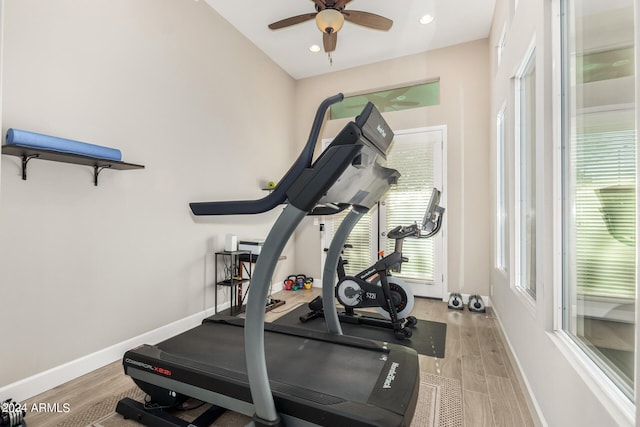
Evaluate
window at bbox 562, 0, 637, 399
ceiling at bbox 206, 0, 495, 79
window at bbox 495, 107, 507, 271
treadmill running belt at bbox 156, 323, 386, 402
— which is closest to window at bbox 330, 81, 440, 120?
ceiling at bbox 206, 0, 495, 79

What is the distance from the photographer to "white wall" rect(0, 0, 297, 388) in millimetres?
1790

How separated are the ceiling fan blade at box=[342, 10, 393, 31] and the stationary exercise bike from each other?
70.0 inches

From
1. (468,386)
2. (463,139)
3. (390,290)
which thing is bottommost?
(468,386)

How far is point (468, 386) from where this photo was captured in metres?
1.92

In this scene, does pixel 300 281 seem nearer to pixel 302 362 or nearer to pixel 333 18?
pixel 302 362

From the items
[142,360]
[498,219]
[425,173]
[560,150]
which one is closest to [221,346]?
[142,360]

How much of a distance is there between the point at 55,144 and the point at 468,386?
2951 millimetres

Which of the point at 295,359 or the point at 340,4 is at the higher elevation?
the point at 340,4

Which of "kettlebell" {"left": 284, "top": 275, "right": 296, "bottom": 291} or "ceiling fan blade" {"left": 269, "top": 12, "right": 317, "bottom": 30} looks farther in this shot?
"kettlebell" {"left": 284, "top": 275, "right": 296, "bottom": 291}

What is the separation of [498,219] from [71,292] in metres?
3.81

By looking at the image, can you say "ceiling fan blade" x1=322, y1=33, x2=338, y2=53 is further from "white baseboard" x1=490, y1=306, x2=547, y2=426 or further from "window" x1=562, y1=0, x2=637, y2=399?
"white baseboard" x1=490, y1=306, x2=547, y2=426

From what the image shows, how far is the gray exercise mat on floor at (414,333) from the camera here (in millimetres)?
2502

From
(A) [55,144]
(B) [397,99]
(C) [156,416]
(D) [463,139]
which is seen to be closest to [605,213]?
(C) [156,416]

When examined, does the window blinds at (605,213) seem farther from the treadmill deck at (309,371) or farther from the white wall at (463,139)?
the white wall at (463,139)
